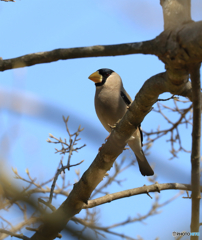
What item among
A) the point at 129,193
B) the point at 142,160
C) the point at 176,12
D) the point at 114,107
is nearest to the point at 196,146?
the point at 176,12

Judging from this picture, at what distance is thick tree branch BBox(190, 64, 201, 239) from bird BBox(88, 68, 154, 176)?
2135 millimetres

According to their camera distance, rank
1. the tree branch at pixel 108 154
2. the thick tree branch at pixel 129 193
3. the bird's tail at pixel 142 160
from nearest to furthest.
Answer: the tree branch at pixel 108 154 < the thick tree branch at pixel 129 193 < the bird's tail at pixel 142 160

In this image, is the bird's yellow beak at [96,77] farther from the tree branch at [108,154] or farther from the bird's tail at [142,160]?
the tree branch at [108,154]

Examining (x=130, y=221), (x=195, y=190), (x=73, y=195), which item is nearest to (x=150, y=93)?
(x=195, y=190)

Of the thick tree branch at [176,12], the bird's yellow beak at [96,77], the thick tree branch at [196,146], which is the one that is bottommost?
the thick tree branch at [196,146]

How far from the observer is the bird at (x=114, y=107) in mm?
4516

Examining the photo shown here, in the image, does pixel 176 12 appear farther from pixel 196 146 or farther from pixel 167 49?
pixel 196 146

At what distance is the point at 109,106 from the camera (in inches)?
179

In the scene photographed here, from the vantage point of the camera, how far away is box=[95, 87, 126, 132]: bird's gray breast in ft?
14.8

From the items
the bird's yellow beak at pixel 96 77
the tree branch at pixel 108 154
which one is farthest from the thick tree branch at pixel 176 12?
the bird's yellow beak at pixel 96 77

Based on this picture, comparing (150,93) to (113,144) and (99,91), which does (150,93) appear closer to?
(113,144)

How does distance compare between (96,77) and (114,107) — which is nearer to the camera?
(114,107)

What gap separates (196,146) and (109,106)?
2411 millimetres

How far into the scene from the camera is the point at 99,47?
1.84 meters
